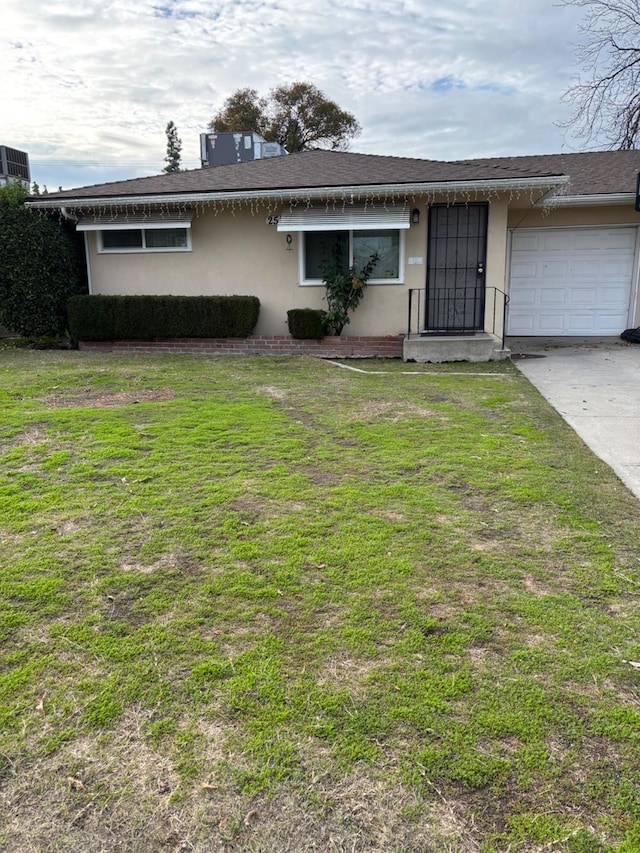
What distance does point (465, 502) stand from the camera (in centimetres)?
404

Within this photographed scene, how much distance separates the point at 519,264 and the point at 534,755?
41.6 ft

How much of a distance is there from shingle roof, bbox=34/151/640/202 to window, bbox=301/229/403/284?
0.99m

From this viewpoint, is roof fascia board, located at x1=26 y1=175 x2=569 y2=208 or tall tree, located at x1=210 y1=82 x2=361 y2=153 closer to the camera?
roof fascia board, located at x1=26 y1=175 x2=569 y2=208

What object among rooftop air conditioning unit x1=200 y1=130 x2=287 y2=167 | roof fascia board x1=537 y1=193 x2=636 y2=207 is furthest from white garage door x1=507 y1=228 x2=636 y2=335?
rooftop air conditioning unit x1=200 y1=130 x2=287 y2=167

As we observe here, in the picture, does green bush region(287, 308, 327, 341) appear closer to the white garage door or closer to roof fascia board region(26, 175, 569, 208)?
roof fascia board region(26, 175, 569, 208)

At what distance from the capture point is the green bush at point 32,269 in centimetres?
1097

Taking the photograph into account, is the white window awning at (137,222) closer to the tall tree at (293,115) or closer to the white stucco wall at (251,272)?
the white stucco wall at (251,272)

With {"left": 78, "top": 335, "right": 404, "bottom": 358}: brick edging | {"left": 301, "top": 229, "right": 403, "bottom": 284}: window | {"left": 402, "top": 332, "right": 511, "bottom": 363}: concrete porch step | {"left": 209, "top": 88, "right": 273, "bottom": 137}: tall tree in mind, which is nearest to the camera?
{"left": 402, "top": 332, "right": 511, "bottom": 363}: concrete porch step

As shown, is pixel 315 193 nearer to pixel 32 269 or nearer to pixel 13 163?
pixel 32 269

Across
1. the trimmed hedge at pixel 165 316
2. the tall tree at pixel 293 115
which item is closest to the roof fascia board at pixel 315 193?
the trimmed hedge at pixel 165 316

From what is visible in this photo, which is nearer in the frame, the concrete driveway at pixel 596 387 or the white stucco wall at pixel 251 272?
the concrete driveway at pixel 596 387

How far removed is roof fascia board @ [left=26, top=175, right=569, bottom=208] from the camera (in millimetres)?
9812

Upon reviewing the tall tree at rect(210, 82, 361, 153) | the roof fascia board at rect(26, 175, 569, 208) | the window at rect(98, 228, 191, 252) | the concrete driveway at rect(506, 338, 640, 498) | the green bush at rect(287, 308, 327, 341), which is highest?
the tall tree at rect(210, 82, 361, 153)

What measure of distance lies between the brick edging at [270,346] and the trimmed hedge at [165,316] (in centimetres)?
16
